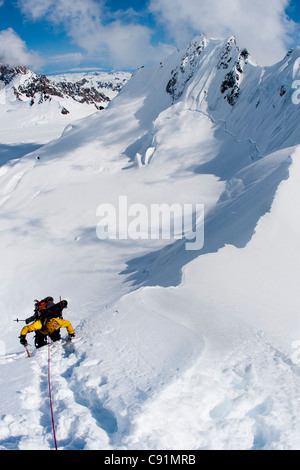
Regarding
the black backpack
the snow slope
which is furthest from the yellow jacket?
the snow slope

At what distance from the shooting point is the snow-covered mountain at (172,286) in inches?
164

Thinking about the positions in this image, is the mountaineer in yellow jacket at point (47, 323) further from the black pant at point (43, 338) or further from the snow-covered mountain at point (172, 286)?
the snow-covered mountain at point (172, 286)

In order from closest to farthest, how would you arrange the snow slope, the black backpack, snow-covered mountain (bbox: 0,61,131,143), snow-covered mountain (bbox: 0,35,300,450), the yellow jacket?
snow-covered mountain (bbox: 0,35,300,450) → the yellow jacket → the black backpack → the snow slope → snow-covered mountain (bbox: 0,61,131,143)

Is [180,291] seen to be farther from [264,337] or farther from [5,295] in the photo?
[5,295]

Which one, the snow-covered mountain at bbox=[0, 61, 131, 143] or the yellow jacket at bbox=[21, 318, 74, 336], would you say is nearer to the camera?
the yellow jacket at bbox=[21, 318, 74, 336]

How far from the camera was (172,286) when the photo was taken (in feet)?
27.1

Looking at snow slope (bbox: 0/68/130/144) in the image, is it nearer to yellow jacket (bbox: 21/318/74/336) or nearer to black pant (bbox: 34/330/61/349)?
black pant (bbox: 34/330/61/349)

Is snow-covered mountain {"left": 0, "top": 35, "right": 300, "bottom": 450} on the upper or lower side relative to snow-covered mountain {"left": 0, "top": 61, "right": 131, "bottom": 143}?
lower

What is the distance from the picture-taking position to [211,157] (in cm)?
2927

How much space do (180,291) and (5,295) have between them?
12.0 m

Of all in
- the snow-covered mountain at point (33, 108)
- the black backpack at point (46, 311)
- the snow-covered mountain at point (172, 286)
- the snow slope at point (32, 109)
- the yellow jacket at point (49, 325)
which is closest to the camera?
the snow-covered mountain at point (172, 286)

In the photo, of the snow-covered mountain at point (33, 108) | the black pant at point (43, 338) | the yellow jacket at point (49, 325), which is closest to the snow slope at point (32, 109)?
the snow-covered mountain at point (33, 108)

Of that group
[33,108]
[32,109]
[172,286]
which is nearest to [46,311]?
[172,286]

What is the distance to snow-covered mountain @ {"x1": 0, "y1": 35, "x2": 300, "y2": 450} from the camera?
13.7ft
